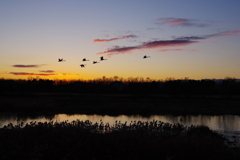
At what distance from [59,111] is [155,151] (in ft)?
94.0

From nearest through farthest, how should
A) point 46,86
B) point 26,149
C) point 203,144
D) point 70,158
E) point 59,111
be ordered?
point 70,158, point 26,149, point 203,144, point 59,111, point 46,86

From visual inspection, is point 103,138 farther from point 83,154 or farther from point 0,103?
point 0,103

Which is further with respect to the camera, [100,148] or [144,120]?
[144,120]

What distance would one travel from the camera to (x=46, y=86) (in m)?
108

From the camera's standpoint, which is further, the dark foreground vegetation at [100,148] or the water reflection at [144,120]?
the water reflection at [144,120]

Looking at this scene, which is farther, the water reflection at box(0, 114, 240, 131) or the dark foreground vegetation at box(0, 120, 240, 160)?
the water reflection at box(0, 114, 240, 131)

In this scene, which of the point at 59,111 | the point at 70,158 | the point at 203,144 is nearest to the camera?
the point at 70,158

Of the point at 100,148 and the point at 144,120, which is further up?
the point at 100,148

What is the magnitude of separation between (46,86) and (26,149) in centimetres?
10080

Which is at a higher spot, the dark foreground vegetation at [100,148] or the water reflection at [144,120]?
the dark foreground vegetation at [100,148]

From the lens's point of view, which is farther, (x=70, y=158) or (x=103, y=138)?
(x=103, y=138)

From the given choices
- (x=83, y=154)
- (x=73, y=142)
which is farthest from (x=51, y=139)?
(x=83, y=154)

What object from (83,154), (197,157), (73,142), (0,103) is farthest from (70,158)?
(0,103)

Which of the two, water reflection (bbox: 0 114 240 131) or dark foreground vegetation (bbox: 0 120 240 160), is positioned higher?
dark foreground vegetation (bbox: 0 120 240 160)
